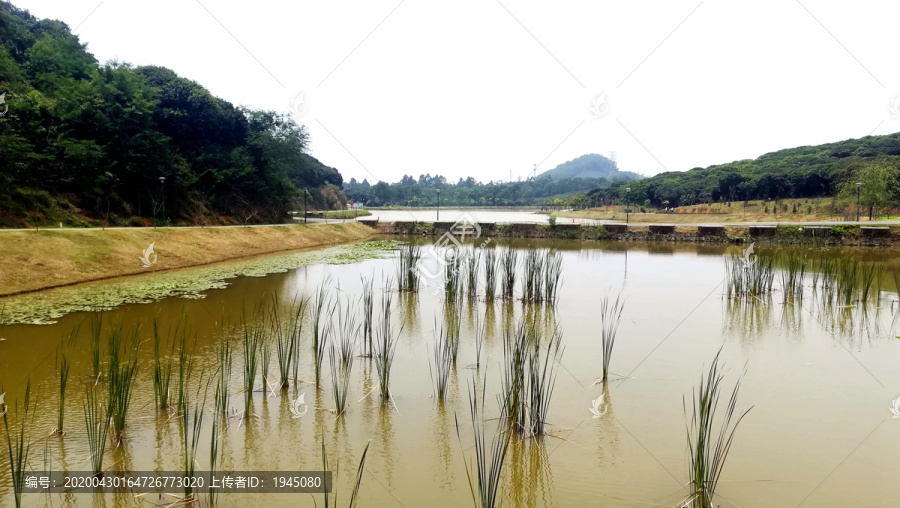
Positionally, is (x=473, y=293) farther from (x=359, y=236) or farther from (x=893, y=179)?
(x=893, y=179)

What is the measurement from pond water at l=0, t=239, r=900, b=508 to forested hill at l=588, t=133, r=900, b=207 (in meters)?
26.2

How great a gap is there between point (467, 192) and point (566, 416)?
263 ft

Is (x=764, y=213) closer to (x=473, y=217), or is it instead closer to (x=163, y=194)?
(x=473, y=217)

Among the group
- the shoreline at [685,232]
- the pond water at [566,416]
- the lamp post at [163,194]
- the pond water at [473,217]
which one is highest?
the lamp post at [163,194]

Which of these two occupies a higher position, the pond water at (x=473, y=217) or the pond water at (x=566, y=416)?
the pond water at (x=473, y=217)

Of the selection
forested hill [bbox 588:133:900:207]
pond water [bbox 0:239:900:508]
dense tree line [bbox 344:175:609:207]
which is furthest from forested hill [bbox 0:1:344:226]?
dense tree line [bbox 344:175:609:207]

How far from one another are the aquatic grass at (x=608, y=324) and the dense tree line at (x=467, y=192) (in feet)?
205

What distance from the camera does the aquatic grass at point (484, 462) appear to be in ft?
8.85

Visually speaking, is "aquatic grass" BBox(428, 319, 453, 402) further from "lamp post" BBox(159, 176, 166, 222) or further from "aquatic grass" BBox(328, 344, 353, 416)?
"lamp post" BBox(159, 176, 166, 222)

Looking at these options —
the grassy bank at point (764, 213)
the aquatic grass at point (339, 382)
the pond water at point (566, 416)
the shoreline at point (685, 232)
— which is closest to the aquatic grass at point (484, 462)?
the pond water at point (566, 416)

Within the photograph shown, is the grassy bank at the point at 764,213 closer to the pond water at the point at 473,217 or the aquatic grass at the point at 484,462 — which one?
the pond water at the point at 473,217

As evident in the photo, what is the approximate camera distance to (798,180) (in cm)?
3812

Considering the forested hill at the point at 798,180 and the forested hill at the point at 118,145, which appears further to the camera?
the forested hill at the point at 798,180

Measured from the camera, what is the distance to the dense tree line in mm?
75375
